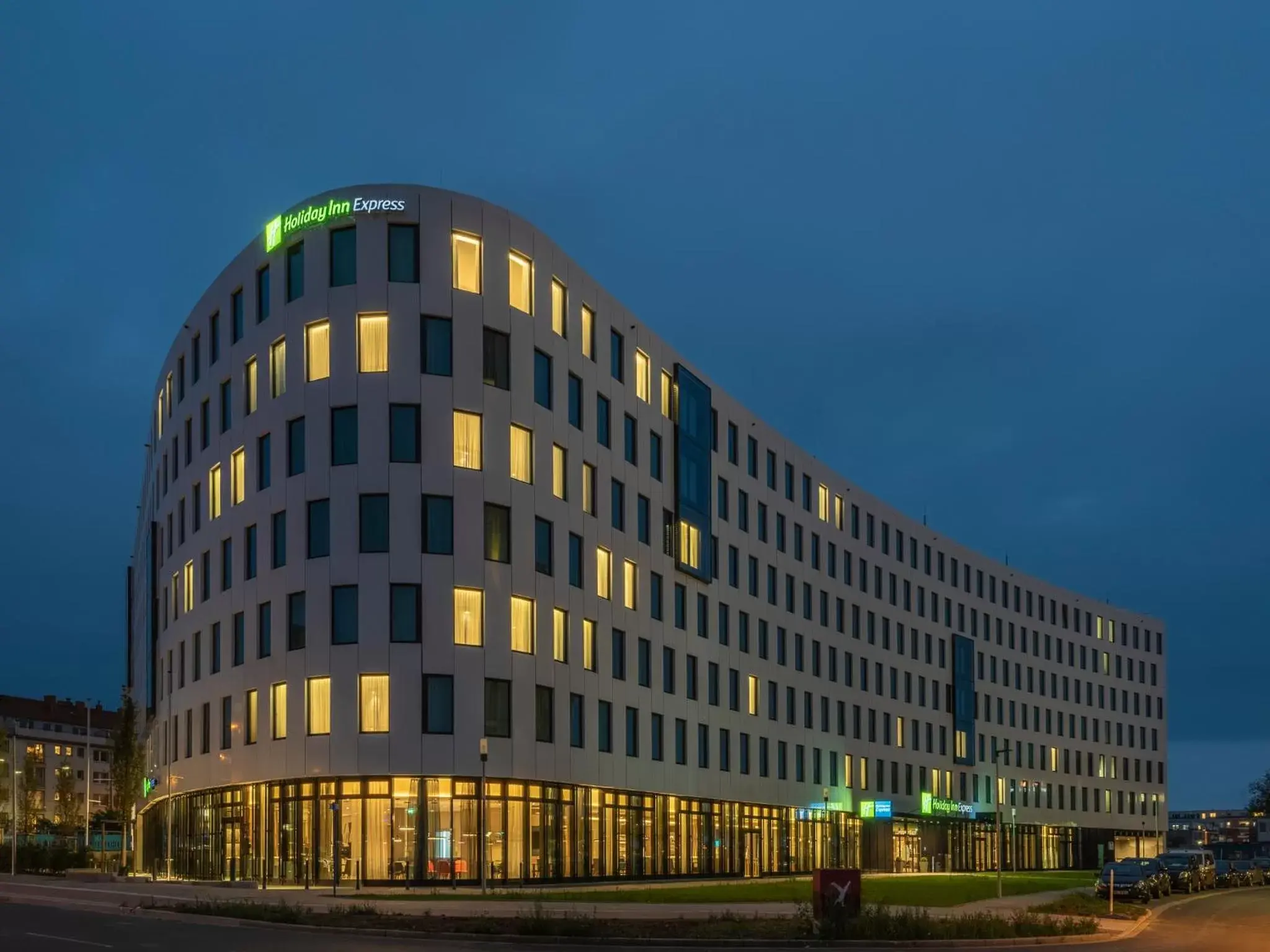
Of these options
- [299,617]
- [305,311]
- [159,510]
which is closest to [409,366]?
[305,311]

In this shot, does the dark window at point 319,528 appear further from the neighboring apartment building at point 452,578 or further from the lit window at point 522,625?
the lit window at point 522,625

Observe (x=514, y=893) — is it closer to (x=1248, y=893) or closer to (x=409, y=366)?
(x=409, y=366)

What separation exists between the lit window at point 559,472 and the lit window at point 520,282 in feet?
19.7

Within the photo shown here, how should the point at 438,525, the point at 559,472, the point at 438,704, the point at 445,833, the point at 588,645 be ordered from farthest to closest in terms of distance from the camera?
the point at 588,645 → the point at 559,472 → the point at 438,525 → the point at 438,704 → the point at 445,833

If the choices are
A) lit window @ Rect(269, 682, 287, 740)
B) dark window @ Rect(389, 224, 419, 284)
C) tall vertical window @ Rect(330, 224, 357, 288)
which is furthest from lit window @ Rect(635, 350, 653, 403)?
lit window @ Rect(269, 682, 287, 740)

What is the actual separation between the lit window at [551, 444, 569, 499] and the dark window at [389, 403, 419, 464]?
7.20 m

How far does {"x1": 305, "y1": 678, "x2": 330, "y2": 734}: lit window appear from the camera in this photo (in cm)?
5512

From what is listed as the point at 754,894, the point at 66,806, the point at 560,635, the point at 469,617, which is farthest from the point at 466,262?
the point at 66,806

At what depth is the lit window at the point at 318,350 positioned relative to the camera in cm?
5731

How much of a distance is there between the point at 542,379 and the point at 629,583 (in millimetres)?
12072

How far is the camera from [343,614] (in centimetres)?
5538

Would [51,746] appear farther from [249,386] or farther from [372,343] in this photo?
[372,343]

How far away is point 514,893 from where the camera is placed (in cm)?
4825

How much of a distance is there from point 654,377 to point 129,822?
144 ft
